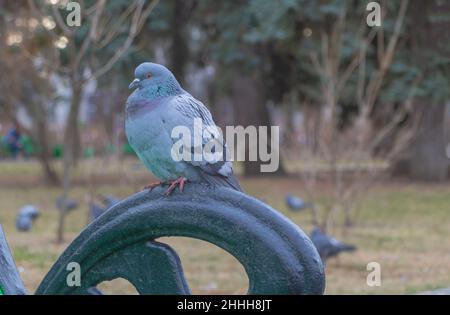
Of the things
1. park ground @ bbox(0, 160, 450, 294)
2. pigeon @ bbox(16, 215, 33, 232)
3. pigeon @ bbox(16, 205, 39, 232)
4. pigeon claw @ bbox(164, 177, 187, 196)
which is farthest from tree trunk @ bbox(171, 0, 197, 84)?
pigeon claw @ bbox(164, 177, 187, 196)

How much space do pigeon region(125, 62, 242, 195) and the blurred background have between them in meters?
4.97

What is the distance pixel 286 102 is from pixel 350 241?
30.9 feet

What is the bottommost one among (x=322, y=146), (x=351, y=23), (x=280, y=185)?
(x=280, y=185)

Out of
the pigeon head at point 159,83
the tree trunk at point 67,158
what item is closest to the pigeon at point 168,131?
the pigeon head at point 159,83

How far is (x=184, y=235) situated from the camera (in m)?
2.48

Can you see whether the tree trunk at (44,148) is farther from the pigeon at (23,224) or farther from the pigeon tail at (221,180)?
the pigeon tail at (221,180)

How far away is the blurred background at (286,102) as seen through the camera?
393 inches

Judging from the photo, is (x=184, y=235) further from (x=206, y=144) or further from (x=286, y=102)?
(x=286, y=102)

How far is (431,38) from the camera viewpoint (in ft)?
53.3

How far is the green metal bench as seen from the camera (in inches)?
91.7

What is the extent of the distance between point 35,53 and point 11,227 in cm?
592

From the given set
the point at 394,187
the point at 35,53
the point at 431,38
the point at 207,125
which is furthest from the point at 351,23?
the point at 207,125
